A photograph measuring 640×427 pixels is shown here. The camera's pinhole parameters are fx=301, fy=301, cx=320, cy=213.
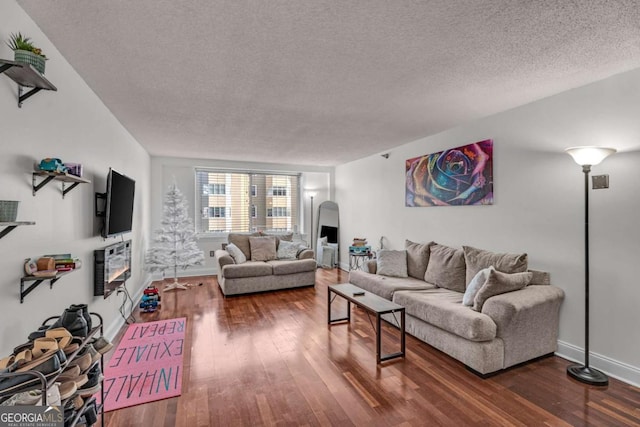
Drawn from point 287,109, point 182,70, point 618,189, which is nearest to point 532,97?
point 618,189

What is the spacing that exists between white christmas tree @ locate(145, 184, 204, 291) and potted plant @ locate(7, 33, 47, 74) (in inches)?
165

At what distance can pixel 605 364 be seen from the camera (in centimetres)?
256

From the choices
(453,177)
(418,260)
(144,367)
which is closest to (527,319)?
(418,260)

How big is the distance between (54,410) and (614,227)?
374 cm

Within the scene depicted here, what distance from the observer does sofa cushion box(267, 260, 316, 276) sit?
200 inches

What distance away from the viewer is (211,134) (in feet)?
14.2

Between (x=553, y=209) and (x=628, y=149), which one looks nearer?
(x=628, y=149)

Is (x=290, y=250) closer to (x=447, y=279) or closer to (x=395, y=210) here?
(x=395, y=210)

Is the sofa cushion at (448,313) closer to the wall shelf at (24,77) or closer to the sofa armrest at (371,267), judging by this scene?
the sofa armrest at (371,267)

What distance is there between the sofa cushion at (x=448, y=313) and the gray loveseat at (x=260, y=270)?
84.8 inches

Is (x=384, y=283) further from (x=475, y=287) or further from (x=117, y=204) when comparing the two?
(x=117, y=204)

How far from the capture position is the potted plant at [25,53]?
145 cm

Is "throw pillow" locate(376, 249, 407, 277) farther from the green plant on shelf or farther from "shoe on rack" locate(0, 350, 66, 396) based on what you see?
the green plant on shelf

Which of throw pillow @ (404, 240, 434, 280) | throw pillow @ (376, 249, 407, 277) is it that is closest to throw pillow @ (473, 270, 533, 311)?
throw pillow @ (404, 240, 434, 280)
